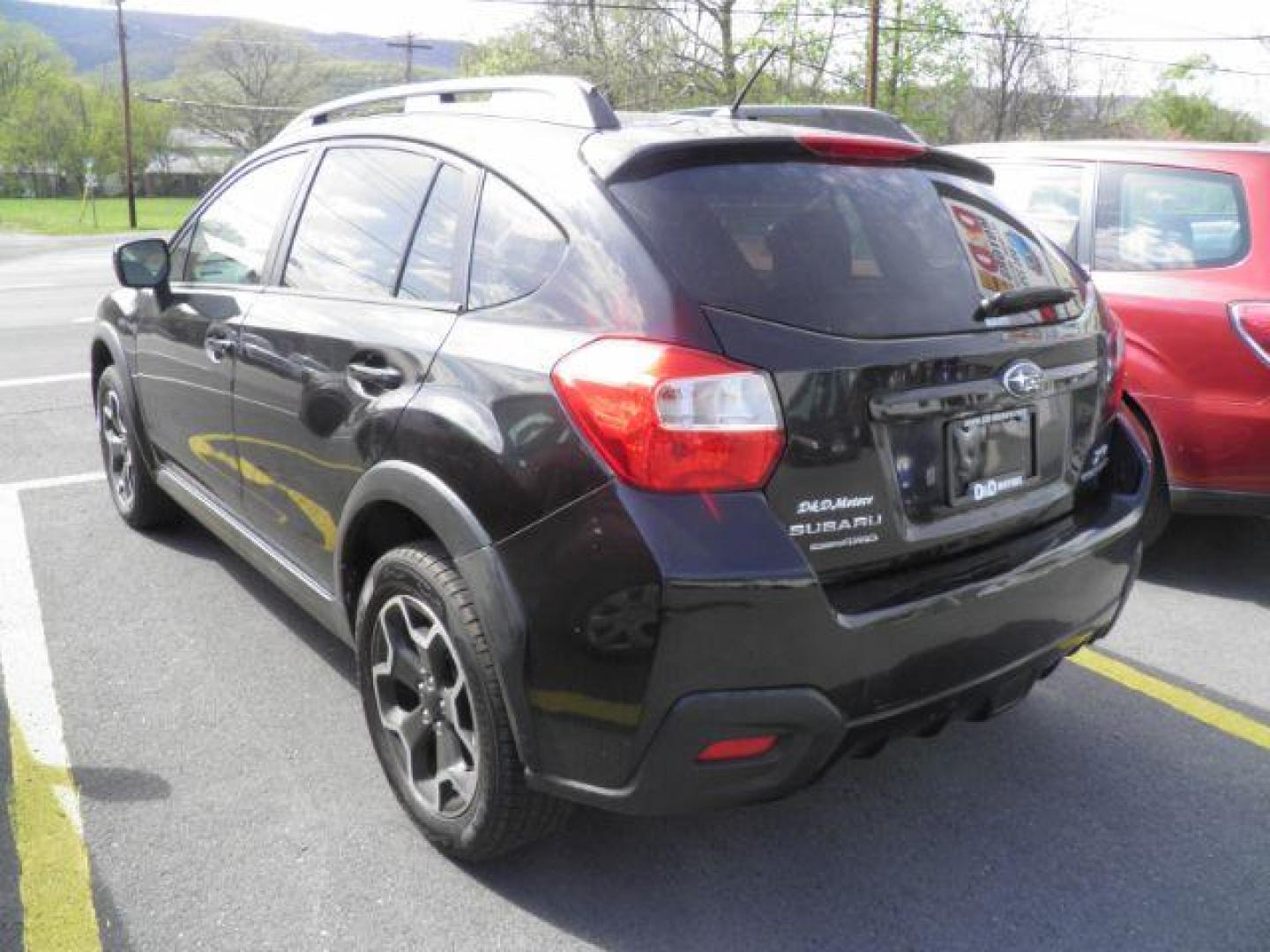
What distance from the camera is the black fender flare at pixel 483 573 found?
222cm

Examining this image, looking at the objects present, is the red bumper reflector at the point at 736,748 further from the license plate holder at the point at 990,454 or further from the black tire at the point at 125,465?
the black tire at the point at 125,465

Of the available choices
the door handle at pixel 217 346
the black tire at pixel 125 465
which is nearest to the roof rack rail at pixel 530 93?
the door handle at pixel 217 346

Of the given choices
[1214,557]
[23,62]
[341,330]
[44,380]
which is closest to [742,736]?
[341,330]

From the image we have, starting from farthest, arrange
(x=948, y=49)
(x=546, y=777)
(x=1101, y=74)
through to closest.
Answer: (x=1101, y=74)
(x=948, y=49)
(x=546, y=777)

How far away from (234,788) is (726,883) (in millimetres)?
1338

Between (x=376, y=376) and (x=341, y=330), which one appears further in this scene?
(x=341, y=330)

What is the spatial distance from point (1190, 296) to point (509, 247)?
10.2 ft

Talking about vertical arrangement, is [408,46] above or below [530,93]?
above

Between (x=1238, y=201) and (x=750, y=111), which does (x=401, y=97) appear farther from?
(x=1238, y=201)

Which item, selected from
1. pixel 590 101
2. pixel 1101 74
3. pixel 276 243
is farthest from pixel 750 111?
pixel 1101 74

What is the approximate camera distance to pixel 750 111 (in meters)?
3.12

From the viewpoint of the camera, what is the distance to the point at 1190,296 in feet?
14.3

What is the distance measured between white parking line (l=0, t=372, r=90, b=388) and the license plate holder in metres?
8.11

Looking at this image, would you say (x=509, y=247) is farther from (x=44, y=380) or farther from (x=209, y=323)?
(x=44, y=380)
